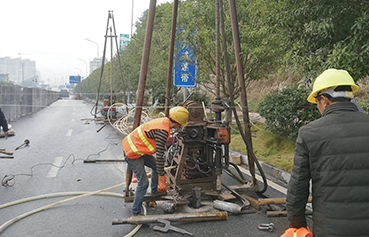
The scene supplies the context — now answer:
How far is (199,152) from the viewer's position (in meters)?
5.10

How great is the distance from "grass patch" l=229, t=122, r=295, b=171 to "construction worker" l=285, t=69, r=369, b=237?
4329mm

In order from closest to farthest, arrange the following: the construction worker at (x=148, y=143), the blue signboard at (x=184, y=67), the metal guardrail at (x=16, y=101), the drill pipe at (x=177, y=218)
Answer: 1. the drill pipe at (x=177, y=218)
2. the construction worker at (x=148, y=143)
3. the blue signboard at (x=184, y=67)
4. the metal guardrail at (x=16, y=101)

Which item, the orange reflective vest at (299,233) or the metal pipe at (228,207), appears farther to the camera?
the metal pipe at (228,207)

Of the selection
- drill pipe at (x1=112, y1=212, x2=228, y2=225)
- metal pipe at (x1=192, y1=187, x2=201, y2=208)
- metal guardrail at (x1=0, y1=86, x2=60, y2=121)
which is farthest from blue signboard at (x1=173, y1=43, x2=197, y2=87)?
metal guardrail at (x1=0, y1=86, x2=60, y2=121)

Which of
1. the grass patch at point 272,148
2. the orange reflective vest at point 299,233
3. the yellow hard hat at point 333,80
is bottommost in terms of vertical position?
the grass patch at point 272,148

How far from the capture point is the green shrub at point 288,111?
7.16 meters

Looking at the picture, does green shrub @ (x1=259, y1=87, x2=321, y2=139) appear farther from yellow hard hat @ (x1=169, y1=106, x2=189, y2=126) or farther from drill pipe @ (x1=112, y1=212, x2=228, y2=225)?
drill pipe @ (x1=112, y1=212, x2=228, y2=225)

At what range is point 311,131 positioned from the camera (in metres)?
2.02

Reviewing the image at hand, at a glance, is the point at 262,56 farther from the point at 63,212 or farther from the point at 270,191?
the point at 63,212

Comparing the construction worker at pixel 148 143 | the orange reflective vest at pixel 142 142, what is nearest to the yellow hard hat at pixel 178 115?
the construction worker at pixel 148 143

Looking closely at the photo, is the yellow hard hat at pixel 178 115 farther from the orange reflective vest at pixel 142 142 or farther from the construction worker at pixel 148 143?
the orange reflective vest at pixel 142 142

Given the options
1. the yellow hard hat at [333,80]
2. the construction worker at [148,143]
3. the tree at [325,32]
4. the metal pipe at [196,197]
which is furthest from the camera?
the metal pipe at [196,197]

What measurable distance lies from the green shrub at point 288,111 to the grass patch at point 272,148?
0.29 m

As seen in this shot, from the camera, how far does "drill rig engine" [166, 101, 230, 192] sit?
4645 mm
